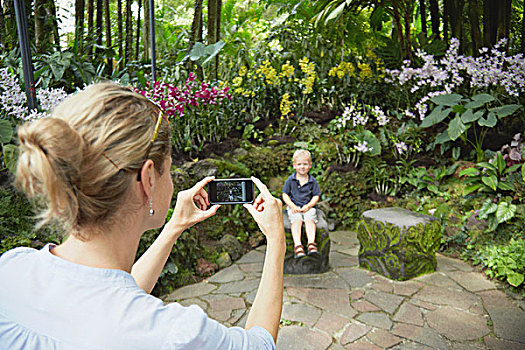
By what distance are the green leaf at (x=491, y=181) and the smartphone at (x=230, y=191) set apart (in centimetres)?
341

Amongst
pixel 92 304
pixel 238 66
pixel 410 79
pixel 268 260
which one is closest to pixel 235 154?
pixel 238 66

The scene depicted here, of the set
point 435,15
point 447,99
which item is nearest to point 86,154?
point 447,99

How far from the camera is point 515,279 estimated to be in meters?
2.93

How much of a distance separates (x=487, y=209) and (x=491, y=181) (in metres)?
0.35

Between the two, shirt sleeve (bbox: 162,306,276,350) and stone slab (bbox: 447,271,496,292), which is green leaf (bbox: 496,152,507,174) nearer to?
stone slab (bbox: 447,271,496,292)

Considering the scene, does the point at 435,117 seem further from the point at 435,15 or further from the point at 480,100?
the point at 435,15

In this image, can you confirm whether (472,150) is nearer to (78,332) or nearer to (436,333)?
(436,333)

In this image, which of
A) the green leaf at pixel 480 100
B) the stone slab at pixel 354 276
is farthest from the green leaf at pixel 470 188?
the stone slab at pixel 354 276

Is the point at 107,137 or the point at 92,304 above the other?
the point at 107,137

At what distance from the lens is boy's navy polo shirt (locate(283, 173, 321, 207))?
3480 mm

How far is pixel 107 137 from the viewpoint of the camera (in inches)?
25.3

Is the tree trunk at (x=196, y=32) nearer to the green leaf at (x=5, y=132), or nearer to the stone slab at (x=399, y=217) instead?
the green leaf at (x=5, y=132)

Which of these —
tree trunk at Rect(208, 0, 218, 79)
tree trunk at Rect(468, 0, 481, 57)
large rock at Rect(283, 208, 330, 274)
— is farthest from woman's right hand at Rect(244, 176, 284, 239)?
tree trunk at Rect(468, 0, 481, 57)

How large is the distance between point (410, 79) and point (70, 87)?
4271 mm
